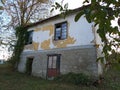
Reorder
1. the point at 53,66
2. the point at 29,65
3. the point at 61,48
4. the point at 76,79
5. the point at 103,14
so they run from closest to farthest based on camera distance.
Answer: the point at 103,14 < the point at 76,79 < the point at 61,48 < the point at 53,66 < the point at 29,65

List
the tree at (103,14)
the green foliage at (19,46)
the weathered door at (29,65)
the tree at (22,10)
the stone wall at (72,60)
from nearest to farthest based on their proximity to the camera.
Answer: the tree at (103,14)
the stone wall at (72,60)
the weathered door at (29,65)
the green foliage at (19,46)
the tree at (22,10)

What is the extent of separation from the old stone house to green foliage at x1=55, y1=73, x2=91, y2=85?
0.52 metres

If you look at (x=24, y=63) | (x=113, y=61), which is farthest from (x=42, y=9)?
(x=113, y=61)

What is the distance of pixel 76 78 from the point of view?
12.9 meters

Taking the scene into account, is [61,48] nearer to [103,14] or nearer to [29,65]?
[29,65]

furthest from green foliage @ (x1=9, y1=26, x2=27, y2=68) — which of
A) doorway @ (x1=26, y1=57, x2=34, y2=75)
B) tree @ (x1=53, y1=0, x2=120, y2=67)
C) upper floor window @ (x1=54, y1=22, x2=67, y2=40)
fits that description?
tree @ (x1=53, y1=0, x2=120, y2=67)

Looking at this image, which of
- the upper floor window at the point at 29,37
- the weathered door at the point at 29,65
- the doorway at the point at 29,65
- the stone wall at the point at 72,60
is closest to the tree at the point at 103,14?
the stone wall at the point at 72,60

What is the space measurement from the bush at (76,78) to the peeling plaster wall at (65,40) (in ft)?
7.77

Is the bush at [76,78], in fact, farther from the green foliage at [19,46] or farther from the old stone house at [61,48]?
the green foliage at [19,46]

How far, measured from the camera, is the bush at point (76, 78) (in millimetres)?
12485

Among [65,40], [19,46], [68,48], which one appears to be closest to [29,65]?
[19,46]

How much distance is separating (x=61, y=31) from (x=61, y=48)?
1.52m

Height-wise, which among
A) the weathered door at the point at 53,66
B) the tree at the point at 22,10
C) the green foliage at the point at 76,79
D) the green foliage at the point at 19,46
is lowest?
the green foliage at the point at 76,79

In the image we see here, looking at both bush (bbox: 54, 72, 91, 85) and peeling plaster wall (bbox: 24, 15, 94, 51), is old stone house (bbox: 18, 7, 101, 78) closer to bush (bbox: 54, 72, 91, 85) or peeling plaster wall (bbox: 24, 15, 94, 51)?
peeling plaster wall (bbox: 24, 15, 94, 51)
